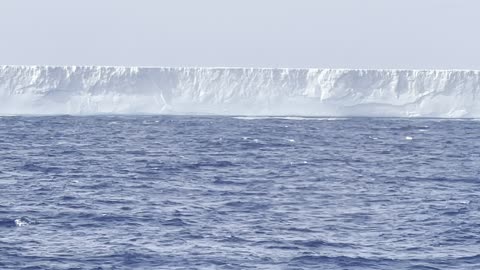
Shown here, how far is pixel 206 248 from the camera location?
14.1 metres

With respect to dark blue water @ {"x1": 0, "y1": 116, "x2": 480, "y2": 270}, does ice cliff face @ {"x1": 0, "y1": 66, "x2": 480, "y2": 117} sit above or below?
above

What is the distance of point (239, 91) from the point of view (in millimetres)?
59469

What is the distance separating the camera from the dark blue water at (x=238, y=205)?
13.6m

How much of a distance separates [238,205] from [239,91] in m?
41.4

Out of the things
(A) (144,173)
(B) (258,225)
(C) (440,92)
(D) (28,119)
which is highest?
(C) (440,92)

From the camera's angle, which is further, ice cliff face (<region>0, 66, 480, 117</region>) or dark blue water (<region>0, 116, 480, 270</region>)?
ice cliff face (<region>0, 66, 480, 117</region>)

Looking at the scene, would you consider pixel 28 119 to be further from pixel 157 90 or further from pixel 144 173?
pixel 144 173

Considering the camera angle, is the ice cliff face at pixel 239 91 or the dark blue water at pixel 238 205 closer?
the dark blue water at pixel 238 205

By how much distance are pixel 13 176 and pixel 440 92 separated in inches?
1527

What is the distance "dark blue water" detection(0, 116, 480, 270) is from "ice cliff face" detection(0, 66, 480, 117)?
20977mm

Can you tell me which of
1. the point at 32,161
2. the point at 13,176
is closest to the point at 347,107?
the point at 32,161

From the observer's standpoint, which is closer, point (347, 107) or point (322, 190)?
point (322, 190)

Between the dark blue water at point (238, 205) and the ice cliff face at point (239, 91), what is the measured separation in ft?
68.8

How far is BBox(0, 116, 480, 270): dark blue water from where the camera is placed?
13.6 metres
